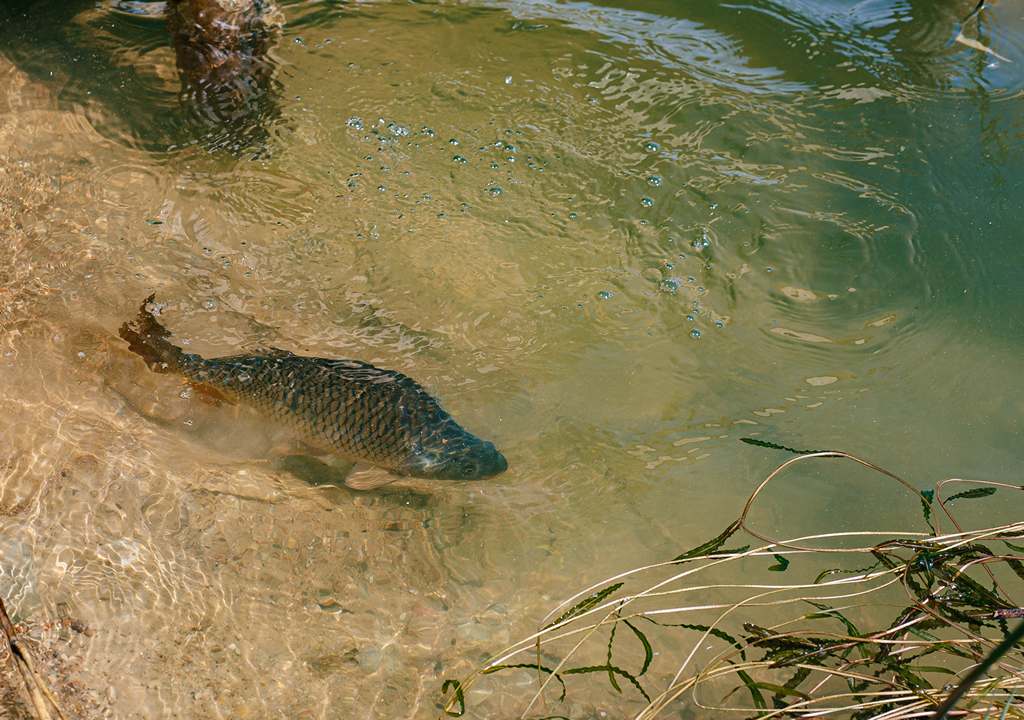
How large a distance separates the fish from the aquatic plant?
2.75ft

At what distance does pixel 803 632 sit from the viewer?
260 centimetres

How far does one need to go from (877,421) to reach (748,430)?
0.65 m

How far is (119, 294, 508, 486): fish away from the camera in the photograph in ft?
12.0

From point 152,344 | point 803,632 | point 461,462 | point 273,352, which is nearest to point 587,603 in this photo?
point 803,632

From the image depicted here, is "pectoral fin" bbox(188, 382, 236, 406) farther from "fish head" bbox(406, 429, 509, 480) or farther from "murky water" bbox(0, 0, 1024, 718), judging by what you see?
"fish head" bbox(406, 429, 509, 480)

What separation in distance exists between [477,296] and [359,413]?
A: 4.06ft

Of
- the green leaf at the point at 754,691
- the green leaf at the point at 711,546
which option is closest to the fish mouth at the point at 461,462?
the green leaf at the point at 711,546

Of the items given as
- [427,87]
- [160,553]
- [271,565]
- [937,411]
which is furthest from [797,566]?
[427,87]

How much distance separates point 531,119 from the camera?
551 centimetres

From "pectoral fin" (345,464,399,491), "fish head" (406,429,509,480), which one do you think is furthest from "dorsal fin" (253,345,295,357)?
"fish head" (406,429,509,480)

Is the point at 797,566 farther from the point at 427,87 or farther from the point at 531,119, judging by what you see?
the point at 427,87

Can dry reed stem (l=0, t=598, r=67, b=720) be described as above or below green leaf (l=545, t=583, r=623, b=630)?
below

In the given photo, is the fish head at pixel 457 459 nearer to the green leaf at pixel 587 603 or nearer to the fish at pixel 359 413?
the fish at pixel 359 413

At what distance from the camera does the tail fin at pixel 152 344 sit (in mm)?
3945
